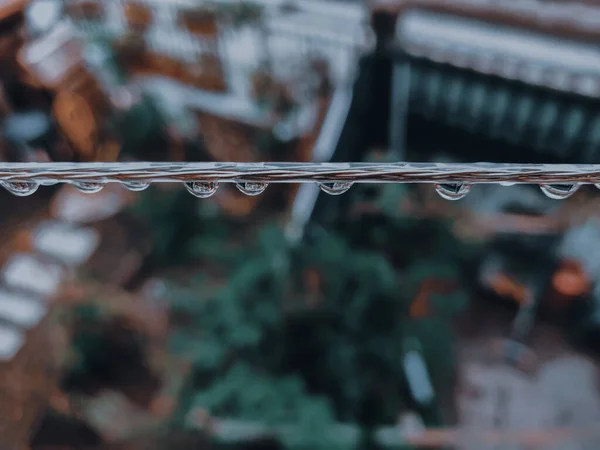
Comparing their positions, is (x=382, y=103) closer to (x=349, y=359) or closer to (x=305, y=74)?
(x=305, y=74)

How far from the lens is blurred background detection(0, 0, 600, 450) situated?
2.00 meters

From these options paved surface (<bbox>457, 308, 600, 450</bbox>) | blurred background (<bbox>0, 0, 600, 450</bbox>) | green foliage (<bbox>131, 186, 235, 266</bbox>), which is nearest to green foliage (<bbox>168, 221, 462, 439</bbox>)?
blurred background (<bbox>0, 0, 600, 450</bbox>)

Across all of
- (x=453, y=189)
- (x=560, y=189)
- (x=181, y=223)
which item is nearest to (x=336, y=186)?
(x=453, y=189)

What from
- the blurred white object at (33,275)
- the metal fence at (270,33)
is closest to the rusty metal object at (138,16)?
the metal fence at (270,33)

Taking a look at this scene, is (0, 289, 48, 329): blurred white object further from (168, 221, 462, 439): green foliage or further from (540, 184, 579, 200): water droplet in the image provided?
(540, 184, 579, 200): water droplet

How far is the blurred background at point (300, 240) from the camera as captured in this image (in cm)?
200

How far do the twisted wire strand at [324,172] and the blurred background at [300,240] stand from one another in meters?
1.38

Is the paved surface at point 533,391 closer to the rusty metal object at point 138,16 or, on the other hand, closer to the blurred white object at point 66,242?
the blurred white object at point 66,242

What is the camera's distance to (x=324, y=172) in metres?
0.59

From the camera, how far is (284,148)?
2.83 meters

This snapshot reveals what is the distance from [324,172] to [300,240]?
5.28 feet

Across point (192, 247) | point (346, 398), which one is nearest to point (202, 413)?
point (346, 398)

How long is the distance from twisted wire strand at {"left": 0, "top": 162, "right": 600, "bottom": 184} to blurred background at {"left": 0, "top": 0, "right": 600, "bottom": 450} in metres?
1.38

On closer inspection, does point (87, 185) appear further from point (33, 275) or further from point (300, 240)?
point (33, 275)
